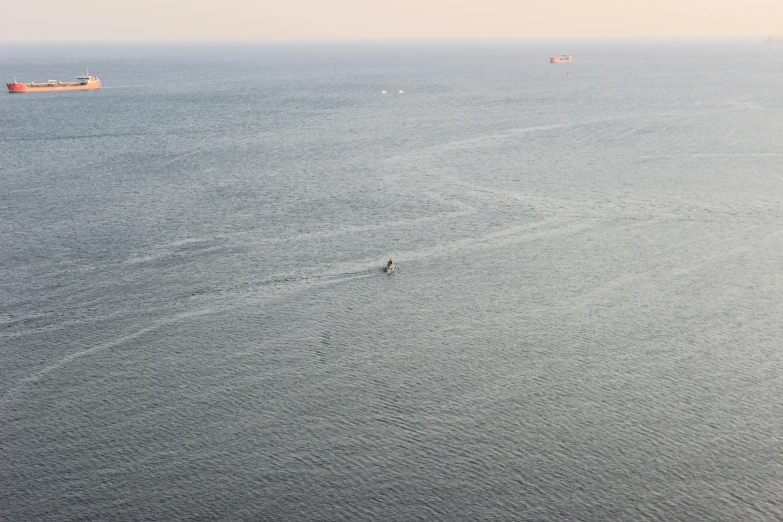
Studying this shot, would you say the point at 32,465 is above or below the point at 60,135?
below

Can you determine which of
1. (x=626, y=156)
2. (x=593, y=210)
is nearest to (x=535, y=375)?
(x=593, y=210)

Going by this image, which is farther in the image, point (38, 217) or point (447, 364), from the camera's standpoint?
point (38, 217)

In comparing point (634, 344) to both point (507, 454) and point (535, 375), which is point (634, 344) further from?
point (507, 454)

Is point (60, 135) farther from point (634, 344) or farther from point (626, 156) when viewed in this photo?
point (634, 344)

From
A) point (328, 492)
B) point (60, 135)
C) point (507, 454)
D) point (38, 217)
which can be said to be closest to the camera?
point (328, 492)

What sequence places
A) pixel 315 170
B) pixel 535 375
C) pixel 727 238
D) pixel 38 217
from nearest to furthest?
1. pixel 535 375
2. pixel 727 238
3. pixel 38 217
4. pixel 315 170

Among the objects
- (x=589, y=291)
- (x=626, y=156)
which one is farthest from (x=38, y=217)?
(x=626, y=156)
